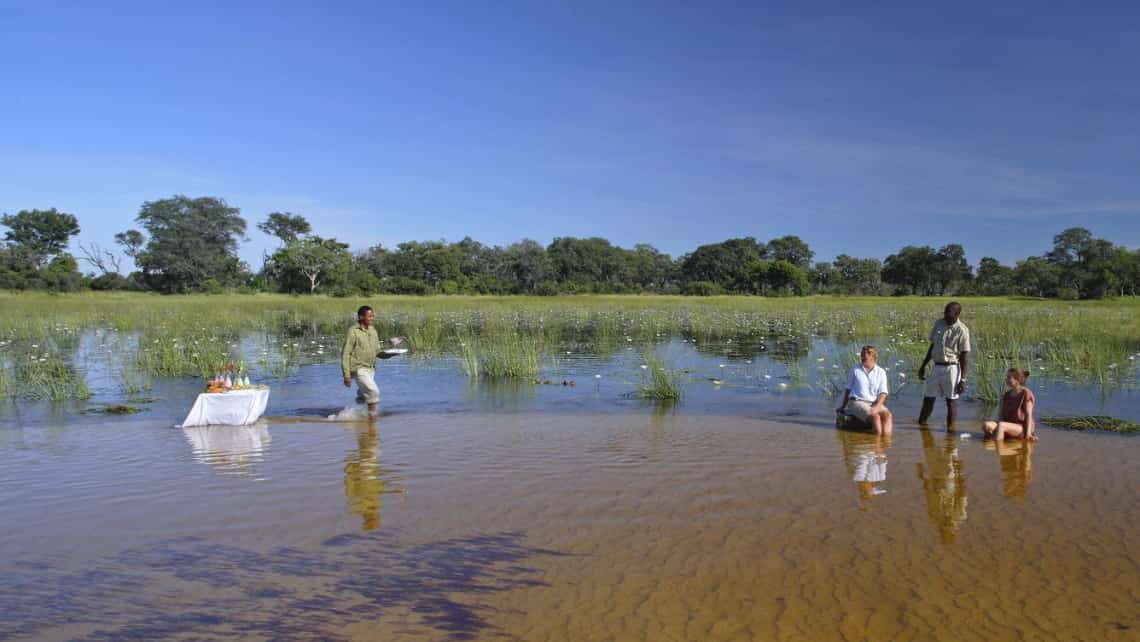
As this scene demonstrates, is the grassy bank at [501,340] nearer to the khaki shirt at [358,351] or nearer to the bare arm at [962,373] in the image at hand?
the bare arm at [962,373]

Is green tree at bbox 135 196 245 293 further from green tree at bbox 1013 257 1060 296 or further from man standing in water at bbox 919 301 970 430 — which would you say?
green tree at bbox 1013 257 1060 296

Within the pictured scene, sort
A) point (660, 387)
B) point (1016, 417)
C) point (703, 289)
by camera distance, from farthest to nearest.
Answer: point (703, 289)
point (660, 387)
point (1016, 417)

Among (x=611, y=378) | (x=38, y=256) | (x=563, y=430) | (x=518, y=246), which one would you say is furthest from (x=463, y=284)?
(x=563, y=430)

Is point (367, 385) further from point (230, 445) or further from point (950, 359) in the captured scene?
point (950, 359)

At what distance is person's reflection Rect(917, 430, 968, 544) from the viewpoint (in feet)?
21.1

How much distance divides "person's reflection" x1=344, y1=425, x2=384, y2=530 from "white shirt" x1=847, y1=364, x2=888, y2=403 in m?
6.91

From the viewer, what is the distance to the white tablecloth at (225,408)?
1051 centimetres

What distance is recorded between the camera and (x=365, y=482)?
7742 mm

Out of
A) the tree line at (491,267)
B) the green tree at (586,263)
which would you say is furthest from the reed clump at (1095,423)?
the green tree at (586,263)

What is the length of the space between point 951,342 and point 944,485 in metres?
3.67

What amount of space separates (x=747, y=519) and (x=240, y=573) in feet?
14.2

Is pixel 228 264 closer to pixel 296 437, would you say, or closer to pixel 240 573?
pixel 296 437

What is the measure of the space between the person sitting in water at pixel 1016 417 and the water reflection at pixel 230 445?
959 centimetres

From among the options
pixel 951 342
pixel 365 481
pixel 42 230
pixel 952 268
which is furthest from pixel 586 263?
pixel 365 481
